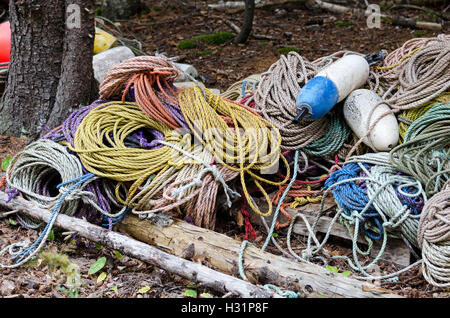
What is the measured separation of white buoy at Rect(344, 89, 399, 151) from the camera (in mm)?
3887

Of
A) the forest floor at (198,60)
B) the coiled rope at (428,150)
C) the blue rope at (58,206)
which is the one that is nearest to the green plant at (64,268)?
the forest floor at (198,60)

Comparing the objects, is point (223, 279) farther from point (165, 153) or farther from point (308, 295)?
point (165, 153)

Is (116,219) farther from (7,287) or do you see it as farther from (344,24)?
(344,24)

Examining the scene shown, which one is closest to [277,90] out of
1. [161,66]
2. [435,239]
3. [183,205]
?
[161,66]

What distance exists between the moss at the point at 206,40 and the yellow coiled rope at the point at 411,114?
4.35 m

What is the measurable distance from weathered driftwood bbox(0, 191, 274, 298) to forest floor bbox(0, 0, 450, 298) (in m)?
0.13

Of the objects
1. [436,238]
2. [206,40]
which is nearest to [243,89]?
[436,238]

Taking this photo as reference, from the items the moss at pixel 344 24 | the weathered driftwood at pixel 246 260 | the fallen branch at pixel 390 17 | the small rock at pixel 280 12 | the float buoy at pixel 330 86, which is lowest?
the weathered driftwood at pixel 246 260

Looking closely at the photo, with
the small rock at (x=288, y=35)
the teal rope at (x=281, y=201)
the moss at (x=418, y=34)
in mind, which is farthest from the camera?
the small rock at (x=288, y=35)

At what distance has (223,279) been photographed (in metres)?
2.98

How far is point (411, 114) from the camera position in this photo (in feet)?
13.2

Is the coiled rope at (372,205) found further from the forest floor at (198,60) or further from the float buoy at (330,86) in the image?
the float buoy at (330,86)

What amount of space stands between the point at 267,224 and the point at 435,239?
1.29m

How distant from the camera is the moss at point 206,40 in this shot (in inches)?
308
